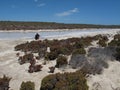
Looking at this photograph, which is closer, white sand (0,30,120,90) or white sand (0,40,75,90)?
white sand (0,30,120,90)

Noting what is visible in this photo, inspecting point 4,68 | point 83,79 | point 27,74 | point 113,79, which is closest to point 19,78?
point 27,74

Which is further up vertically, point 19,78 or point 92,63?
point 92,63

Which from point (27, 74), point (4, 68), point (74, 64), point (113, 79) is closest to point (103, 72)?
point (113, 79)

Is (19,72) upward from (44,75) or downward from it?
A: downward

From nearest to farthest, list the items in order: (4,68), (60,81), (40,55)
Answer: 1. (60,81)
2. (4,68)
3. (40,55)

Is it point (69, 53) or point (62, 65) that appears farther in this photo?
point (69, 53)

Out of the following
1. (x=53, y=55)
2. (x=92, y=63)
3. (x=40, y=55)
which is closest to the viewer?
(x=92, y=63)

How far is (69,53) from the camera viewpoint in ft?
55.3

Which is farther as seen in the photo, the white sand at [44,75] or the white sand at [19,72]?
the white sand at [19,72]

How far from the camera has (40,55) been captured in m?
17.7

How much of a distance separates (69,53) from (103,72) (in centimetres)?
446

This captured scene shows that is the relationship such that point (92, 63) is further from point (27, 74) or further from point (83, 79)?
point (27, 74)

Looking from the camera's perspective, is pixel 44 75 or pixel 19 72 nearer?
pixel 44 75

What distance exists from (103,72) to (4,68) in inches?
234
